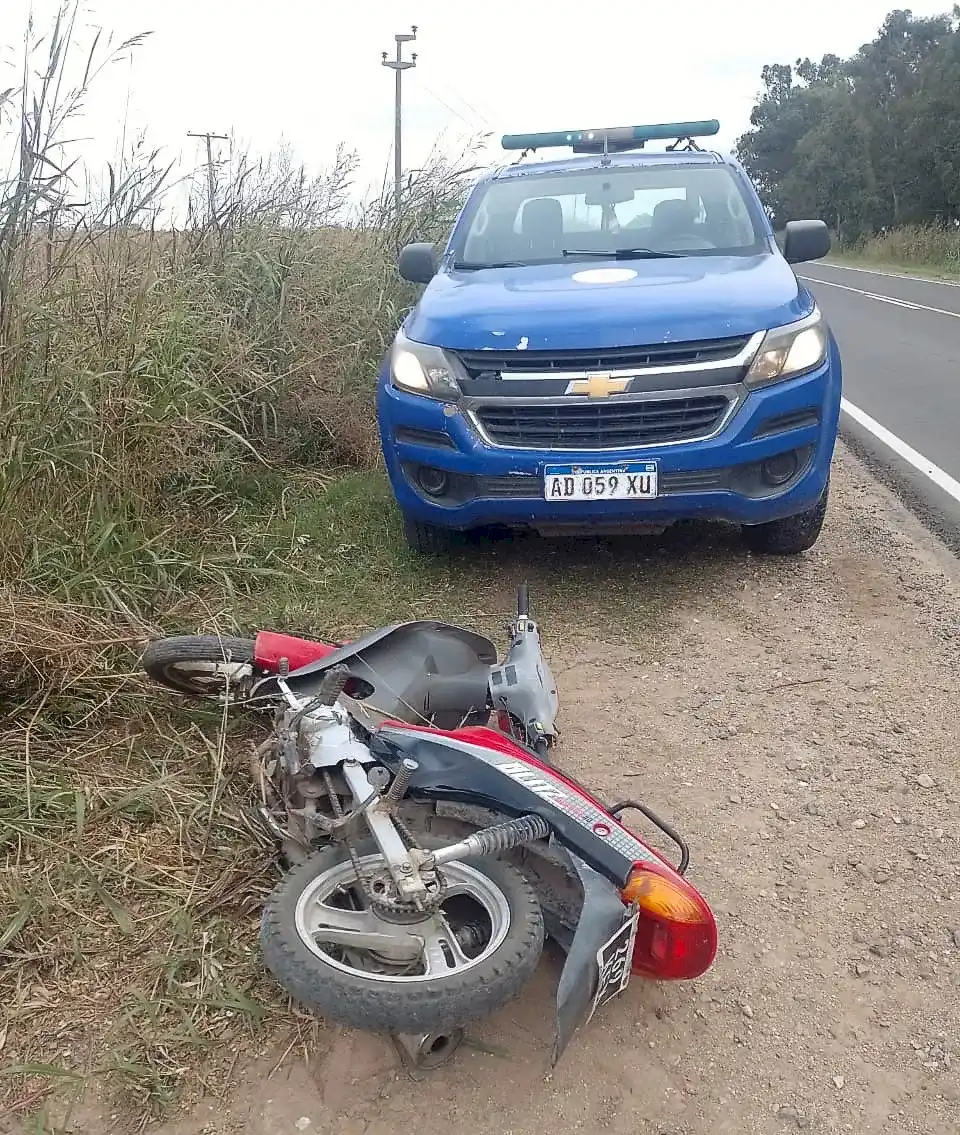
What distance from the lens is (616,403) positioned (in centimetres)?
377

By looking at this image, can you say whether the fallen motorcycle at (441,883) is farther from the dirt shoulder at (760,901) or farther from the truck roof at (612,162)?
the truck roof at (612,162)

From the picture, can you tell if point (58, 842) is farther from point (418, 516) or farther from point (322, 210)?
point (322, 210)

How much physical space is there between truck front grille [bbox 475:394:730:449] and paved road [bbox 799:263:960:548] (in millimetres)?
1616

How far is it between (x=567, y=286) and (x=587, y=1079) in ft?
10.2

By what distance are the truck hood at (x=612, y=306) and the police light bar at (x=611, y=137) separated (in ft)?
6.45

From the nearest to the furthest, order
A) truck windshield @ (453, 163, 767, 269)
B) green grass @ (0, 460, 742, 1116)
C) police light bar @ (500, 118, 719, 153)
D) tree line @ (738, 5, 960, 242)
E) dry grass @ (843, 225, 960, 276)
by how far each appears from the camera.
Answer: green grass @ (0, 460, 742, 1116)
truck windshield @ (453, 163, 767, 269)
police light bar @ (500, 118, 719, 153)
dry grass @ (843, 225, 960, 276)
tree line @ (738, 5, 960, 242)

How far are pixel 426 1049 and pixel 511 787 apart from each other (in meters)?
0.53

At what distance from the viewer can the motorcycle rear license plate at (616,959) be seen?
6.04 feet

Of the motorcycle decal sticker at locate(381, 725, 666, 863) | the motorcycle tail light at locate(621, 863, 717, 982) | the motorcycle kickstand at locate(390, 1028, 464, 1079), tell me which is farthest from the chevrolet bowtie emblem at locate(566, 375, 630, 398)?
the motorcycle kickstand at locate(390, 1028, 464, 1079)

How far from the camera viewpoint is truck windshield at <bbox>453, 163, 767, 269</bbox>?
4.79m

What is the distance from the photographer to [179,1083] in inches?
75.9

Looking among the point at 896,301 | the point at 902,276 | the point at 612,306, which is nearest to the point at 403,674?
the point at 612,306

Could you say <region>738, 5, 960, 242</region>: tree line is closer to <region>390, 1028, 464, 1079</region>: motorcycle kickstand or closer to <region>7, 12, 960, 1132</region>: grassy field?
<region>7, 12, 960, 1132</region>: grassy field

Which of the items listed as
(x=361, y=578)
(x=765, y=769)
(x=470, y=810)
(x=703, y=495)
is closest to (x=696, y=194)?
(x=703, y=495)
